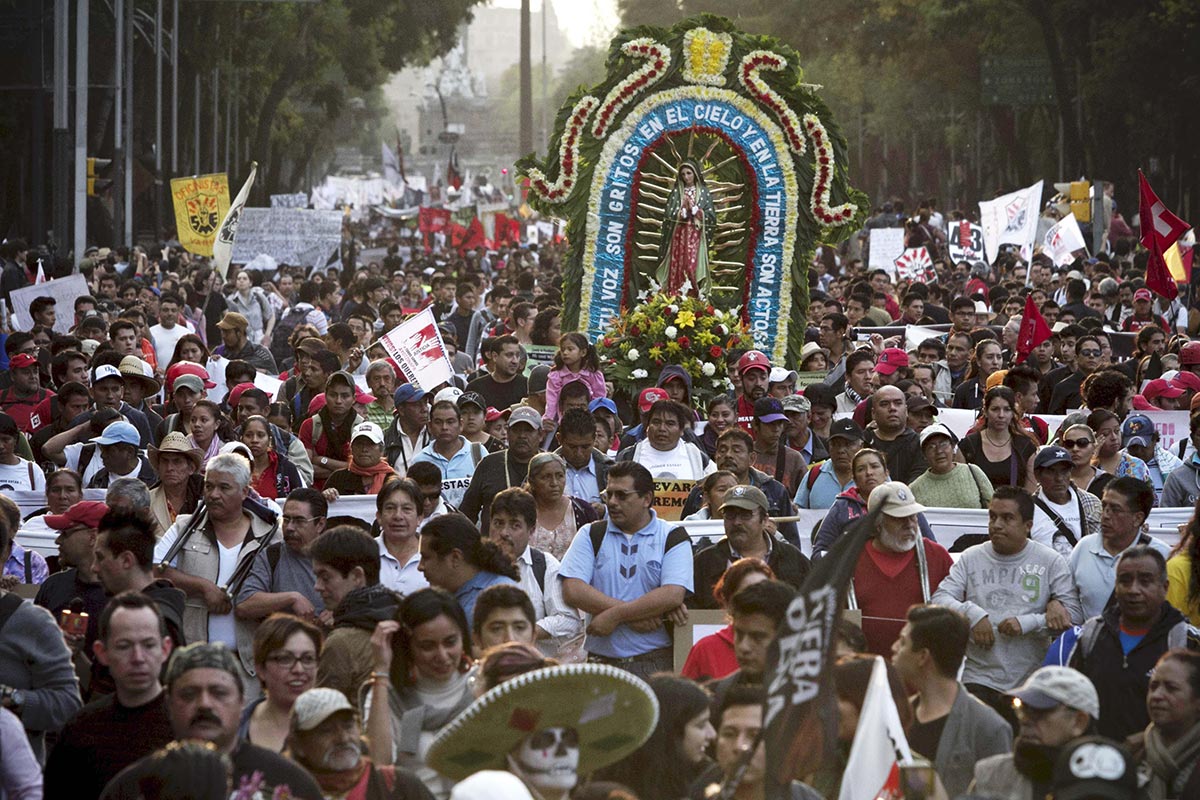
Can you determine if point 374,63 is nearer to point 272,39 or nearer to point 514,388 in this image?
point 272,39

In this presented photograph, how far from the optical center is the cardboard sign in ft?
35.1

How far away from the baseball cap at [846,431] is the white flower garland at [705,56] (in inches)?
361

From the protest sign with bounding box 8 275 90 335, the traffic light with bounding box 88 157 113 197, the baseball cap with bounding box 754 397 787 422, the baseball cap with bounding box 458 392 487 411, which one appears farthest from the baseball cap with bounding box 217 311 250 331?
the traffic light with bounding box 88 157 113 197

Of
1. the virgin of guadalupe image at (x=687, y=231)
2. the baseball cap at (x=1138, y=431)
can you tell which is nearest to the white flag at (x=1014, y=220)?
the virgin of guadalupe image at (x=687, y=231)

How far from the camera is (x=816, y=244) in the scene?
20.2 m

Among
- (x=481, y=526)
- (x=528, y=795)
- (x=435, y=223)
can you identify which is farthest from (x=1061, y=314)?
(x=435, y=223)

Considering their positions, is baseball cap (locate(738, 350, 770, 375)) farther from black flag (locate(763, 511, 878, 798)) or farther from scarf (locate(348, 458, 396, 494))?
black flag (locate(763, 511, 878, 798))

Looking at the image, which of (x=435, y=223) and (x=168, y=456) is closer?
(x=168, y=456)

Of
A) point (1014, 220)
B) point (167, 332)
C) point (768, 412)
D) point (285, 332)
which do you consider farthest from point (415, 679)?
point (1014, 220)

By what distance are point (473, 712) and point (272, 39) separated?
48214mm

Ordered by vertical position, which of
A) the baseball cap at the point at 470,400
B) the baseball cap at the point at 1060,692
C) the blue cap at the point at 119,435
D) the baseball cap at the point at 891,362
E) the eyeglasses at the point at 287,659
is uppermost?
the baseball cap at the point at 891,362

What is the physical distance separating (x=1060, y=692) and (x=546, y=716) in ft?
5.55

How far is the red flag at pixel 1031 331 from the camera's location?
15023 millimetres

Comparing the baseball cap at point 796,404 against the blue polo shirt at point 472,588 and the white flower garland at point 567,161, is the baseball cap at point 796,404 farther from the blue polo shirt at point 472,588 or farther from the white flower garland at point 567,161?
the white flower garland at point 567,161
